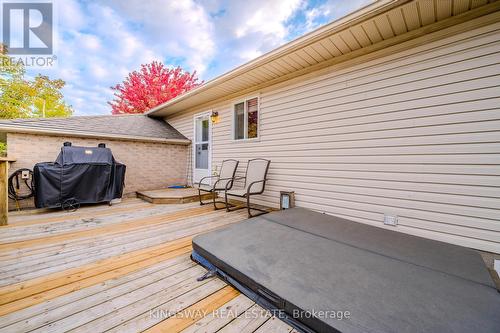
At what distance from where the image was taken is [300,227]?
2525 millimetres

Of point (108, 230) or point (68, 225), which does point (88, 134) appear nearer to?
point (68, 225)

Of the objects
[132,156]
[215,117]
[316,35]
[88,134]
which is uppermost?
[316,35]

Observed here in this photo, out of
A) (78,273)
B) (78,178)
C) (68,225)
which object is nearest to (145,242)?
(78,273)

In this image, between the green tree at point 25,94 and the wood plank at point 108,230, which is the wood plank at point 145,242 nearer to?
the wood plank at point 108,230

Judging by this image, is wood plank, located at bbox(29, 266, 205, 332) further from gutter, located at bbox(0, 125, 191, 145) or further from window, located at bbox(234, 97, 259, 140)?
gutter, located at bbox(0, 125, 191, 145)

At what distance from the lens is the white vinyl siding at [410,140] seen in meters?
2.08

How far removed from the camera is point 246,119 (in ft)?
15.1

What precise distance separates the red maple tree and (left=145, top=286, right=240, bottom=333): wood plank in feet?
31.0

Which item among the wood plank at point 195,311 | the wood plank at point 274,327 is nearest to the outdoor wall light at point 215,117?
the wood plank at point 195,311

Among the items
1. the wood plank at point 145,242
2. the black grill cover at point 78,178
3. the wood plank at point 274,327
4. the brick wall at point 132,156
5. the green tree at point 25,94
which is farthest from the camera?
the green tree at point 25,94

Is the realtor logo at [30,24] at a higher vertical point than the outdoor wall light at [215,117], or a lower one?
higher

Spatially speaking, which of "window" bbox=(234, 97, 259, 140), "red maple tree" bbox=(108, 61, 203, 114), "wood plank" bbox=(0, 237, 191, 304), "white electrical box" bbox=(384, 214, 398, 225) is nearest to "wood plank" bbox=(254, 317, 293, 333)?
"wood plank" bbox=(0, 237, 191, 304)

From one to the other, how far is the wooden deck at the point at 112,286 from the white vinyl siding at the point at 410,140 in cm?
233

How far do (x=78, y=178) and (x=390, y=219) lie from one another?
5.77 meters
